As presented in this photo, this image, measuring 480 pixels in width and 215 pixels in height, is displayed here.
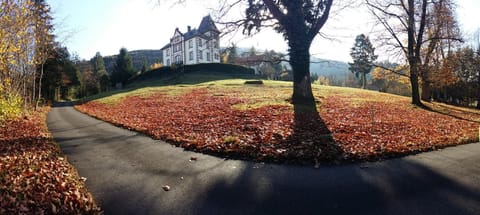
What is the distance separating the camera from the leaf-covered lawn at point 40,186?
12.0ft

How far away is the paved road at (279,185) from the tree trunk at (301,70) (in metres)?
7.97

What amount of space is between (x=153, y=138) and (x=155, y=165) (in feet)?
9.34

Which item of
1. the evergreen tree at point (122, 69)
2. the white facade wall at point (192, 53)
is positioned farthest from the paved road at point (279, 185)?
the evergreen tree at point (122, 69)

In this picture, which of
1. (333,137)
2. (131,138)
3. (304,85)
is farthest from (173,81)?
(333,137)

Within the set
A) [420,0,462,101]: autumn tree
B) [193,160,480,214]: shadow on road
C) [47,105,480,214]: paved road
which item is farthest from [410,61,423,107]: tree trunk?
[193,160,480,214]: shadow on road

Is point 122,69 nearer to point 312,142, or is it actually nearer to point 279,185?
Answer: point 312,142

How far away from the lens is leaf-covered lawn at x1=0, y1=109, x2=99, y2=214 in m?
3.66

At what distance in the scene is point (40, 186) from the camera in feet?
13.8

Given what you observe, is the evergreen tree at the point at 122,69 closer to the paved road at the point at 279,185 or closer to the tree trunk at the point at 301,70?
the tree trunk at the point at 301,70

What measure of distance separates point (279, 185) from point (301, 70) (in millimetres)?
10029

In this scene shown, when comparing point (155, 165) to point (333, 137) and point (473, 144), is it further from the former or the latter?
point (473, 144)

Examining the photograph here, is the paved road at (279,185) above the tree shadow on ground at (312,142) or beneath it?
beneath

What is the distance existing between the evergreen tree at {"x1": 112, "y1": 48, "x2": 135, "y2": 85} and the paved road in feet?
180

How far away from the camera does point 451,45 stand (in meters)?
23.5
